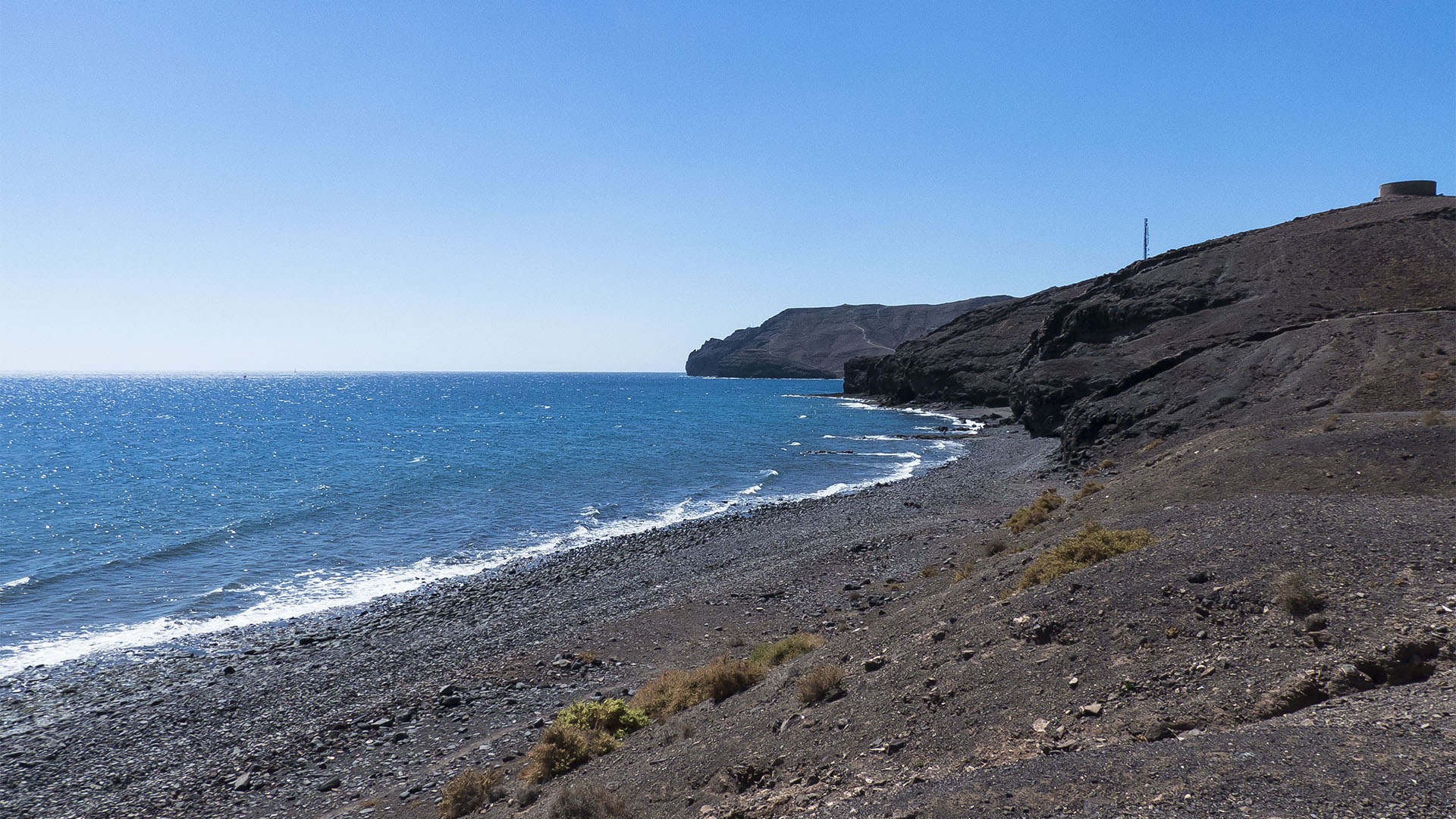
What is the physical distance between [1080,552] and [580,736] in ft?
28.9

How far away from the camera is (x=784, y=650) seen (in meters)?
14.1

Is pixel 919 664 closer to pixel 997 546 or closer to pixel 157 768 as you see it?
pixel 997 546

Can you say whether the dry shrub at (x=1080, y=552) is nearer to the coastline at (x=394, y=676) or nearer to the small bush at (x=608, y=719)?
the coastline at (x=394, y=676)

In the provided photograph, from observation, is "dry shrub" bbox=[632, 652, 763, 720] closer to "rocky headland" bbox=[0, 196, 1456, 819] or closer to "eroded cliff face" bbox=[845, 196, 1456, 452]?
"rocky headland" bbox=[0, 196, 1456, 819]

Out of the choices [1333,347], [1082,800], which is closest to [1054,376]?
[1333,347]

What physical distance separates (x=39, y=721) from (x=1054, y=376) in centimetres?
5395

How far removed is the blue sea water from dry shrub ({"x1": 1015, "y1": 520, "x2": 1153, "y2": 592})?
20.2 m

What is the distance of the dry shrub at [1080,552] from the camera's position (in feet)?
41.5

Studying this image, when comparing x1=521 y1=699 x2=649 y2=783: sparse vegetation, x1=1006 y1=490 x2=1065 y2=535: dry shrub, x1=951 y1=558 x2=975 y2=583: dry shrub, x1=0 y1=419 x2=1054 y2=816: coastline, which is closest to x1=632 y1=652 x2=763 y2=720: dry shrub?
x1=521 y1=699 x2=649 y2=783: sparse vegetation

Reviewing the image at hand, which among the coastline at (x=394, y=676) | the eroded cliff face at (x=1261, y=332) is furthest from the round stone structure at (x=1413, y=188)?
the coastline at (x=394, y=676)

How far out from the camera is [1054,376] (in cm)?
5359

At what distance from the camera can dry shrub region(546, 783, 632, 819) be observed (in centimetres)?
874

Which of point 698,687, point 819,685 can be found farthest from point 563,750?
point 819,685

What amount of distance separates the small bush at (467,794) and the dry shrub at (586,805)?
2.07 m
